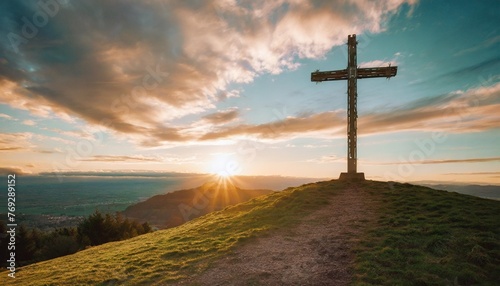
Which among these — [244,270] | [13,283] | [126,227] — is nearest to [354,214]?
[244,270]

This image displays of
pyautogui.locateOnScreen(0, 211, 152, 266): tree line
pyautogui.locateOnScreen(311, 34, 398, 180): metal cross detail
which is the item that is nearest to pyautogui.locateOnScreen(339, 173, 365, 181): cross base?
pyautogui.locateOnScreen(311, 34, 398, 180): metal cross detail

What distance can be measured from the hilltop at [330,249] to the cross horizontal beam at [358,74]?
1243 cm

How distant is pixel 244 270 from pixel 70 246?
92.0 ft

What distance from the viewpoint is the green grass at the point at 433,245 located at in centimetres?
928

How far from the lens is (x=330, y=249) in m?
12.5

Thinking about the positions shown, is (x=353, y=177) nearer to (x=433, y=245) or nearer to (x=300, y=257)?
(x=433, y=245)

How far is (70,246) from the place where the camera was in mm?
29141

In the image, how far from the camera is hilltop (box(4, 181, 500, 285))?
9.98 meters

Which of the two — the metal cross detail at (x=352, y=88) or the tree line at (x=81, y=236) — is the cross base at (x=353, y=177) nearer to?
the metal cross detail at (x=352, y=88)

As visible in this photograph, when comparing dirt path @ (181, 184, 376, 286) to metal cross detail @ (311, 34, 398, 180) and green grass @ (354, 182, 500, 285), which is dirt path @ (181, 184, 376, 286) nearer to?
green grass @ (354, 182, 500, 285)

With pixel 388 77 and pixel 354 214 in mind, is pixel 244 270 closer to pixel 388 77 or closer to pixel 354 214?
pixel 354 214

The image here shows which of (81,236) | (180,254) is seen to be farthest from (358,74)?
(81,236)

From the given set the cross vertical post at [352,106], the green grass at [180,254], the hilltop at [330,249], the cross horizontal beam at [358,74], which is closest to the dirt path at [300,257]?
the hilltop at [330,249]

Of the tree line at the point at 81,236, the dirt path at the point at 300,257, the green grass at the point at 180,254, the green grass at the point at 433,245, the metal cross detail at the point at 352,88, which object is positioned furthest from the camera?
the tree line at the point at 81,236
